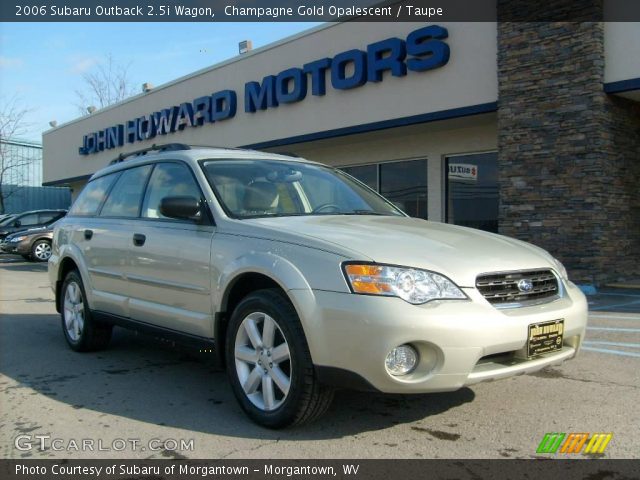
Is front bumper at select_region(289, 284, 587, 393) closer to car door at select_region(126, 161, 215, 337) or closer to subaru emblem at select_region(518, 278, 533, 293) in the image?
subaru emblem at select_region(518, 278, 533, 293)

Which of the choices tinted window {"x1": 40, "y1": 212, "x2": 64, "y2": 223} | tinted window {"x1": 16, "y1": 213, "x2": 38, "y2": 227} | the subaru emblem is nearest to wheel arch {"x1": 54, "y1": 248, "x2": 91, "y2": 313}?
the subaru emblem

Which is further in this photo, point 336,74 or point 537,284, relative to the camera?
point 336,74

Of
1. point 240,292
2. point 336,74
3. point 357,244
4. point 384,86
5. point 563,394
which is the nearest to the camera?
point 357,244

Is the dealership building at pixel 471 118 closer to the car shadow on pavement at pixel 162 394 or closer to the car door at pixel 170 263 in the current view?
the car shadow on pavement at pixel 162 394

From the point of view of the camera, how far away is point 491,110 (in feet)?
37.3

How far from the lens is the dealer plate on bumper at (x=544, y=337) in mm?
3424

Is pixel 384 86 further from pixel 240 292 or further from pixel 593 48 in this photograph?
pixel 240 292

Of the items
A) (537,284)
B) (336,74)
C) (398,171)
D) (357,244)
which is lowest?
(537,284)

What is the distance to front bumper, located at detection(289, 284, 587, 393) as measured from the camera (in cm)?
313

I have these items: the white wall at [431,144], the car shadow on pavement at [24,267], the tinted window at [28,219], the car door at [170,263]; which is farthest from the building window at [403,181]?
the tinted window at [28,219]

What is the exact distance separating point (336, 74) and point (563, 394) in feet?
36.7

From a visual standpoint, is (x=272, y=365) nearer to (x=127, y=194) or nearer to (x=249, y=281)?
(x=249, y=281)

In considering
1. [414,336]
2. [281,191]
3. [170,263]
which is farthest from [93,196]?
[414,336]

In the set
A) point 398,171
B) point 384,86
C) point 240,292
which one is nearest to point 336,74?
point 384,86
